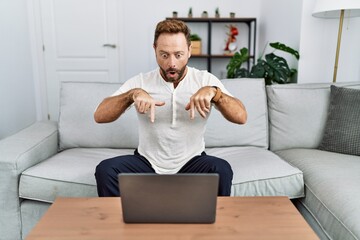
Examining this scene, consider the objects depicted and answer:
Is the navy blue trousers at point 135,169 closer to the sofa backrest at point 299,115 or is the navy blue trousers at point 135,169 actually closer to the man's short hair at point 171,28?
the man's short hair at point 171,28

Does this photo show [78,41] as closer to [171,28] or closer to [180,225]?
[171,28]

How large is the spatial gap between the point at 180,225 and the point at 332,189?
0.77m

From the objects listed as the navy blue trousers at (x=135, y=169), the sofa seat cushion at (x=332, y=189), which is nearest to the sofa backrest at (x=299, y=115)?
the sofa seat cushion at (x=332, y=189)

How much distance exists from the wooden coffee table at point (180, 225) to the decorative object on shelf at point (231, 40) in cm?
293

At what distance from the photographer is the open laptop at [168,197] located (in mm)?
895

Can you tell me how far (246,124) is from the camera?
78.6 inches

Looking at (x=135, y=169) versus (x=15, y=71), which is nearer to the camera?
(x=135, y=169)

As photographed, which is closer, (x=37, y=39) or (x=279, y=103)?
(x=279, y=103)

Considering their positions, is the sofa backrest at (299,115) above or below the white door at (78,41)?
below

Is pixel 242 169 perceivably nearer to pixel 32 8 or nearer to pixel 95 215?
pixel 95 215

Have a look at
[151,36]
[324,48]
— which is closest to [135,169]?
[324,48]

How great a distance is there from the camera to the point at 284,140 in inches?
79.0

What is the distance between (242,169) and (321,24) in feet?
4.94

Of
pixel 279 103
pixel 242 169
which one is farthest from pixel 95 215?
pixel 279 103
